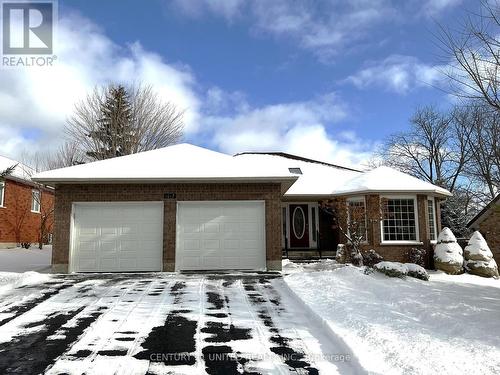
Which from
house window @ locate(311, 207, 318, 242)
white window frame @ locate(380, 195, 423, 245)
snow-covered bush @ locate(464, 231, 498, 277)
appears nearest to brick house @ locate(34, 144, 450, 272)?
white window frame @ locate(380, 195, 423, 245)

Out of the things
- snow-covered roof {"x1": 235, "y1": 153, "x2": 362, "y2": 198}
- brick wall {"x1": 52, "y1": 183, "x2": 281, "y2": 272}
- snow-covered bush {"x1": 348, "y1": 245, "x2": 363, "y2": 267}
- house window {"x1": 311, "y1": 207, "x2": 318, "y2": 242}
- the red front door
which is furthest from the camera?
the red front door

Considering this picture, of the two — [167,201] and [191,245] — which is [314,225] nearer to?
[191,245]

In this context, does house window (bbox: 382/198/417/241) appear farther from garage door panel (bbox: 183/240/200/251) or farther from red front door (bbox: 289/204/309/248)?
garage door panel (bbox: 183/240/200/251)

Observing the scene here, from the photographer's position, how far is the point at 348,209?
1462 cm

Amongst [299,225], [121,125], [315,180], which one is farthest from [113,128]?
[299,225]

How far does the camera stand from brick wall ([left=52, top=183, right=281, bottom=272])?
12633mm

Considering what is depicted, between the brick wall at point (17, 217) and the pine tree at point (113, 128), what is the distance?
202 inches

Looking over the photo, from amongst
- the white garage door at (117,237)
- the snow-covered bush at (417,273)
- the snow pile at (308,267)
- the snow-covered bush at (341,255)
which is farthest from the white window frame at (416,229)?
the white garage door at (117,237)

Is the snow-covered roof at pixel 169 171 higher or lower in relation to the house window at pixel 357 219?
higher

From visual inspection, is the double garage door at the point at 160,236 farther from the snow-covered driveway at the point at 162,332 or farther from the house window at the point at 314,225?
the house window at the point at 314,225

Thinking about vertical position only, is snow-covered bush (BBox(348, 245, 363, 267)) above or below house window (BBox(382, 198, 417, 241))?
below

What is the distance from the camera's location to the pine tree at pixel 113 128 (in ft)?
91.5

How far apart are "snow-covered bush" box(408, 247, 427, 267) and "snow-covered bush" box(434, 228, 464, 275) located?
48 cm

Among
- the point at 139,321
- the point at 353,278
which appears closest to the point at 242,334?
the point at 139,321
